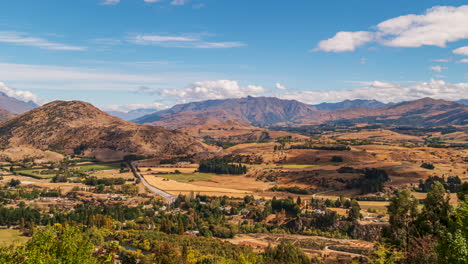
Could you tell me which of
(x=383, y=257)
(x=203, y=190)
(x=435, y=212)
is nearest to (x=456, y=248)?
(x=383, y=257)

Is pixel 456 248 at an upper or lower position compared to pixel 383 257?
upper

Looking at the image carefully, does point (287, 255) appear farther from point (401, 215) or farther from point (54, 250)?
point (54, 250)

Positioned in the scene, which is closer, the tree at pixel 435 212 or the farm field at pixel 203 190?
the tree at pixel 435 212

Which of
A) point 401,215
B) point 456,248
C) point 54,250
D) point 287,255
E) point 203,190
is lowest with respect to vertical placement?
point 203,190

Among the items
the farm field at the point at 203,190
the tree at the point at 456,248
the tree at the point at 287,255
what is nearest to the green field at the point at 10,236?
the farm field at the point at 203,190

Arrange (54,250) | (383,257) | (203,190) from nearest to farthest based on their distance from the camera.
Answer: (383,257)
(54,250)
(203,190)

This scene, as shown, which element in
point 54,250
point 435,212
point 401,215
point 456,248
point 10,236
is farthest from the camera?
point 10,236

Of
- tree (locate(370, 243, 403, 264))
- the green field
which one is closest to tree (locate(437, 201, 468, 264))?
tree (locate(370, 243, 403, 264))

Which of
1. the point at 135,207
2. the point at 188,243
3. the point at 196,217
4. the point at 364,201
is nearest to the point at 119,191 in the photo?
the point at 135,207

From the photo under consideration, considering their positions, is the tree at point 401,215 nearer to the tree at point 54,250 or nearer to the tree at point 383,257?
the tree at point 383,257

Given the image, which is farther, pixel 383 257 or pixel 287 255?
pixel 287 255

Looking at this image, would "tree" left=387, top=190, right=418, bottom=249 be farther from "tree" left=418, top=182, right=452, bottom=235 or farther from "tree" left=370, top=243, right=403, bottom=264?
"tree" left=370, top=243, right=403, bottom=264

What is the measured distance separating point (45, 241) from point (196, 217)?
343ft

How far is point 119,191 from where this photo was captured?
18512 centimetres
